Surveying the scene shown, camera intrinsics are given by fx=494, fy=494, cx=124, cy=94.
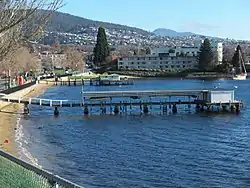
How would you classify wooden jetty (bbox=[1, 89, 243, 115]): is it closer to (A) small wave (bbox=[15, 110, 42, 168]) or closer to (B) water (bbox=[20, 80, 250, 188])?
(B) water (bbox=[20, 80, 250, 188])

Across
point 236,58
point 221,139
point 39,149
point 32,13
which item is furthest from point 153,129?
point 236,58

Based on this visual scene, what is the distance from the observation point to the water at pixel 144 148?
23.8 metres

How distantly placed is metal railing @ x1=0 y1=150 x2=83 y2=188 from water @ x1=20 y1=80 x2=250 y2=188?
42.1 feet

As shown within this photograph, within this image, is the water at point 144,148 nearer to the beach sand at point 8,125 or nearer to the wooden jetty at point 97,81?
the beach sand at point 8,125

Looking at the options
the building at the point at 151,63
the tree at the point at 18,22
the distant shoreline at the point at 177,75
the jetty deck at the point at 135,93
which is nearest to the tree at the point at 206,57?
the distant shoreline at the point at 177,75

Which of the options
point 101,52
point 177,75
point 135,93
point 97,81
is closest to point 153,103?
point 135,93

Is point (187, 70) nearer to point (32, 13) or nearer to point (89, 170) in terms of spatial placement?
point (89, 170)

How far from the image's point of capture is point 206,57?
15450 cm

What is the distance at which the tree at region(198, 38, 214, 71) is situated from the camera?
15212 cm

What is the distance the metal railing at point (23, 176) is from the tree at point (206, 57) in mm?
144468

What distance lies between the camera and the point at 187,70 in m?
165

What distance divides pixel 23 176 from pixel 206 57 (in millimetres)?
148540

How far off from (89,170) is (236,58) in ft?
439

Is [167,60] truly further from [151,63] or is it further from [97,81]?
[97,81]
